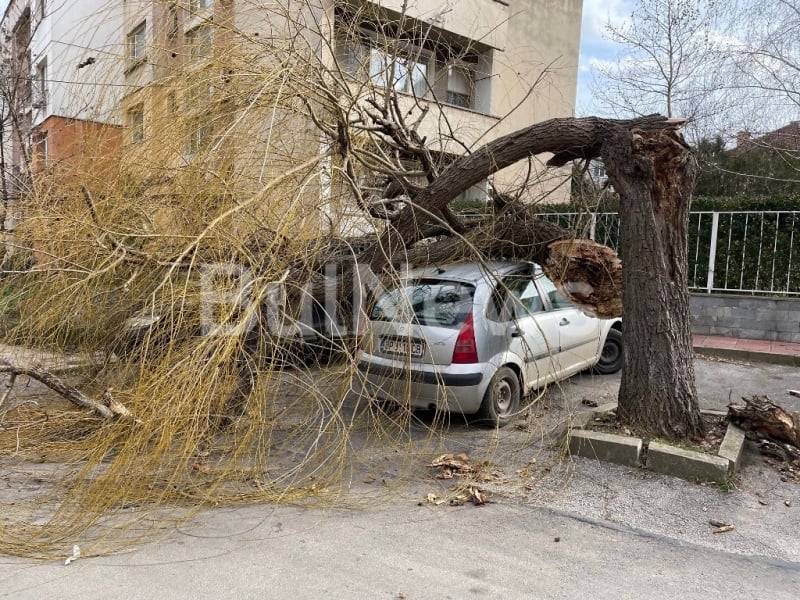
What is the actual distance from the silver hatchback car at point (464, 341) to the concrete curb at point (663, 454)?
0.88 meters

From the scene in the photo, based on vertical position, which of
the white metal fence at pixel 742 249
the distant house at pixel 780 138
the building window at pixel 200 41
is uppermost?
the distant house at pixel 780 138

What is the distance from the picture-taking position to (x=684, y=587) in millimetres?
2885

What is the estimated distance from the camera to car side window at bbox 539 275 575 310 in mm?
6289

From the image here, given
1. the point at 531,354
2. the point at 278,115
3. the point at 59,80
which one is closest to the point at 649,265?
the point at 531,354

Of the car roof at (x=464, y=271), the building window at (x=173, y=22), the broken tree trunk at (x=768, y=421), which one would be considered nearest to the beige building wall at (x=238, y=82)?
the building window at (x=173, y=22)

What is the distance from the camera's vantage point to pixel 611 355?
7602 millimetres

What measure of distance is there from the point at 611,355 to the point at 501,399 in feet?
9.22

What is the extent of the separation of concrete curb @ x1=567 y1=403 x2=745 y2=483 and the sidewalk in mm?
4019

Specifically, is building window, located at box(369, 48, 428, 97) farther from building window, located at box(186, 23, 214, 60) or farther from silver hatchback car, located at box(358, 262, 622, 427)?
silver hatchback car, located at box(358, 262, 622, 427)

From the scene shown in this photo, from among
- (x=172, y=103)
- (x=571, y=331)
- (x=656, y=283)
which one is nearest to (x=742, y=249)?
(x=571, y=331)

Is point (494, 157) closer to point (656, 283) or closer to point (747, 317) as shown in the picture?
point (656, 283)

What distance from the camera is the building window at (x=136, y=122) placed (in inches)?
188

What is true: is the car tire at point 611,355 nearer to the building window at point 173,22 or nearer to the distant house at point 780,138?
the building window at point 173,22

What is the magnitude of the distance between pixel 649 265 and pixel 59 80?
5769 mm
